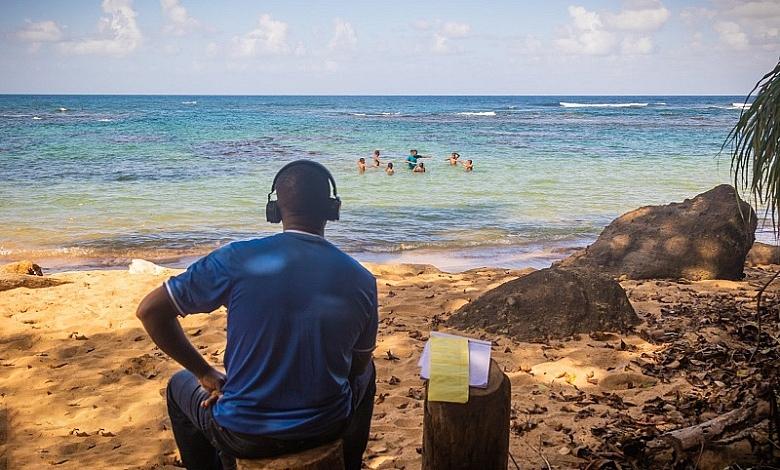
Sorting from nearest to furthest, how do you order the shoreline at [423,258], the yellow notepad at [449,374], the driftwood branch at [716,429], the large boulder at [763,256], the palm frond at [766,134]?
the yellow notepad at [449,374]
the driftwood branch at [716,429]
the palm frond at [766,134]
the large boulder at [763,256]
the shoreline at [423,258]

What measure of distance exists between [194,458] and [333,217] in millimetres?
1278

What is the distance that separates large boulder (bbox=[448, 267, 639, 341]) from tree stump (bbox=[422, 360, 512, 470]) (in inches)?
114

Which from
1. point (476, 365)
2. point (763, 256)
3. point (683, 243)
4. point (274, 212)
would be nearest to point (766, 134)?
point (476, 365)

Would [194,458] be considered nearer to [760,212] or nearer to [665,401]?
[665,401]

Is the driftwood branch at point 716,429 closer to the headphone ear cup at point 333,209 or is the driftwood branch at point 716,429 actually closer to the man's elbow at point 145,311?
the headphone ear cup at point 333,209

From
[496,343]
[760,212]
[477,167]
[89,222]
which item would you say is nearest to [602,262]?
[496,343]

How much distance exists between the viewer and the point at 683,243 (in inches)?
306

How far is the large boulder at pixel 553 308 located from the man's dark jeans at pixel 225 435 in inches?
113

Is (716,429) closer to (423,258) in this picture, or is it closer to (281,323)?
(281,323)

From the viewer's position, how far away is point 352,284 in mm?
2625

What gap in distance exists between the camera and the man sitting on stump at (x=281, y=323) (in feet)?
8.11

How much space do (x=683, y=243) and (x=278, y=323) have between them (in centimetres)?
648

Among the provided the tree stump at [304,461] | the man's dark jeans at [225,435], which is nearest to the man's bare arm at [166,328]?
the man's dark jeans at [225,435]

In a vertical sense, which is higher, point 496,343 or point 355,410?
point 355,410
